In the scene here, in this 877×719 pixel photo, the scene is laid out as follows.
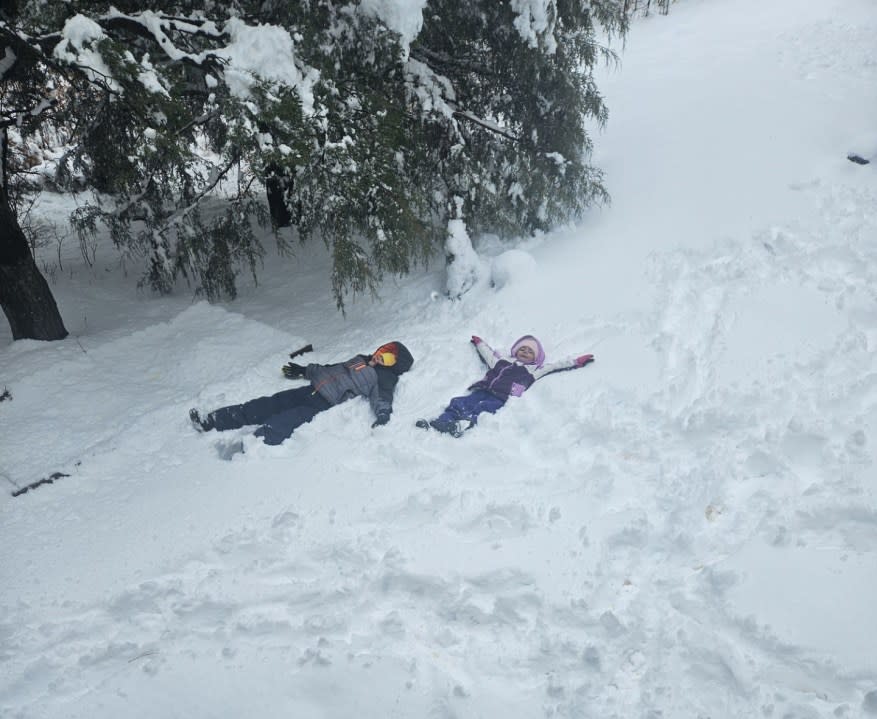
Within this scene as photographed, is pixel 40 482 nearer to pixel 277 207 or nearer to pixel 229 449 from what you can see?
pixel 229 449

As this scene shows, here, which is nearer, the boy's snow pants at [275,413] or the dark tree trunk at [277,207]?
the boy's snow pants at [275,413]

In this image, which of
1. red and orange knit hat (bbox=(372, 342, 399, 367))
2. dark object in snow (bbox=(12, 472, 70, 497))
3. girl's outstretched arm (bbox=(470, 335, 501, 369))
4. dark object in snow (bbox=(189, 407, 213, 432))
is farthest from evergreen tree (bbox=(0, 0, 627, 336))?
dark object in snow (bbox=(12, 472, 70, 497))

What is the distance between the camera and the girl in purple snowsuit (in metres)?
4.68

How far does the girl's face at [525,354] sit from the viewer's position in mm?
5301

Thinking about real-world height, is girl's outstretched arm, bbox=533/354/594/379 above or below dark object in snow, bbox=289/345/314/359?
below

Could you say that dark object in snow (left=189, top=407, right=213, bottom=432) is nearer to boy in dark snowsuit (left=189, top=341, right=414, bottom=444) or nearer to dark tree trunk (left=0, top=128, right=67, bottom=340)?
boy in dark snowsuit (left=189, top=341, right=414, bottom=444)

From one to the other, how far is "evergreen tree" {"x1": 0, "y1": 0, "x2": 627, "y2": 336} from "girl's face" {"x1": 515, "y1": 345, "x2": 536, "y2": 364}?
136cm

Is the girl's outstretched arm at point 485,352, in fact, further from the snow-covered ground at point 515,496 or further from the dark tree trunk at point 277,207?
the dark tree trunk at point 277,207

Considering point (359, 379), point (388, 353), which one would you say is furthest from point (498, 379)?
point (359, 379)

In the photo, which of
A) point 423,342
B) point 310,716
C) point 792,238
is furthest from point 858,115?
point 310,716

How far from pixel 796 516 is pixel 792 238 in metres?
3.29

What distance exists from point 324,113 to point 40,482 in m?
3.50

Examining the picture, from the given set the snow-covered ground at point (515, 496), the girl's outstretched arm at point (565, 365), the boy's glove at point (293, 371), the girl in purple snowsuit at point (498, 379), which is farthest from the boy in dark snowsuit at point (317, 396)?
the girl's outstretched arm at point (565, 365)

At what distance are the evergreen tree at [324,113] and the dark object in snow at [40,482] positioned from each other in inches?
96.4
